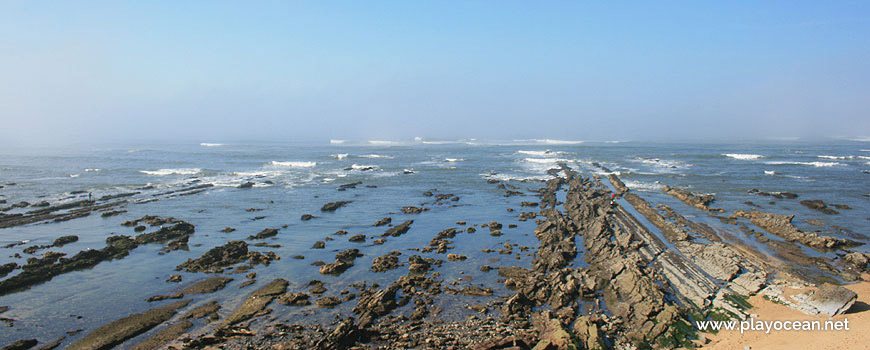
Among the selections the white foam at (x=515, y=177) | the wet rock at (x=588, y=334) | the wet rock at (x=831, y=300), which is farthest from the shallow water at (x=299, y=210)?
the wet rock at (x=831, y=300)

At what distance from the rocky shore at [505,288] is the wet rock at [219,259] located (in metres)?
0.10

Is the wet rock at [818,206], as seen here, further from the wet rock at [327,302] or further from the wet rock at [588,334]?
the wet rock at [327,302]

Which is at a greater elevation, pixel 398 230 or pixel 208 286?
pixel 398 230

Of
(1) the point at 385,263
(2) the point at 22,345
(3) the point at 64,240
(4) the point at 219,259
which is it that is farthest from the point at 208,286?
(3) the point at 64,240

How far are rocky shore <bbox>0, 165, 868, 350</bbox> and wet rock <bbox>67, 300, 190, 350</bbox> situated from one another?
7 centimetres

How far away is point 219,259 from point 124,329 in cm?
767

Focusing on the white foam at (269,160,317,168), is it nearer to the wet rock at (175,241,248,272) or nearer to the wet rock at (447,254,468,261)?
the wet rock at (175,241,248,272)

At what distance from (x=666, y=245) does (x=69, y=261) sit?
32.1m

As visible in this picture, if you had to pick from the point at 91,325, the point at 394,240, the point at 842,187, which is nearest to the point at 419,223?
the point at 394,240

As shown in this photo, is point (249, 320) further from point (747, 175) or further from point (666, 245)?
point (747, 175)

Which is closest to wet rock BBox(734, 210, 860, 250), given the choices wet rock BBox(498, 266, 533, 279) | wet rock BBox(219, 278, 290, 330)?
wet rock BBox(498, 266, 533, 279)

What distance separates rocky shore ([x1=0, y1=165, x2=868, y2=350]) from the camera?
13.5 metres

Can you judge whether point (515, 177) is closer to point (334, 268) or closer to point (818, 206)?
point (818, 206)

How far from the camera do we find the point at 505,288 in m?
17.7
